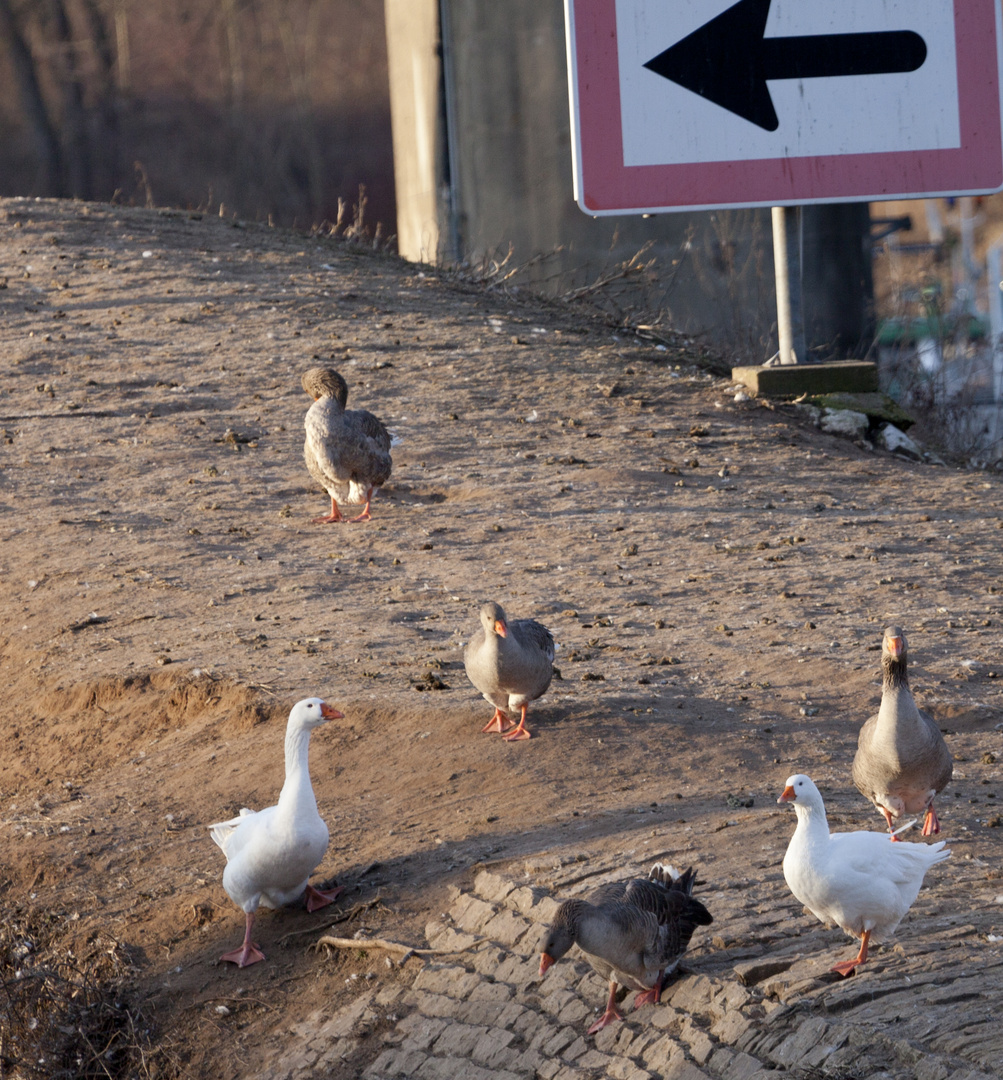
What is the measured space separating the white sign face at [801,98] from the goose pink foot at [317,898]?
8.46 ft

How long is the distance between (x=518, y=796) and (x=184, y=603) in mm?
2696

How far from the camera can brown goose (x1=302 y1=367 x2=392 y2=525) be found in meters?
7.78

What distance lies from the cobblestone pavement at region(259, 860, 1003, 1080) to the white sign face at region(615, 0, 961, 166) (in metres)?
2.31

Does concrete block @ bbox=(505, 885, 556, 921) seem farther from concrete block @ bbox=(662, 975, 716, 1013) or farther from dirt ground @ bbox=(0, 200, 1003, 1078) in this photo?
concrete block @ bbox=(662, 975, 716, 1013)

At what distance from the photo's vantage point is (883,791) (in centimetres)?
417

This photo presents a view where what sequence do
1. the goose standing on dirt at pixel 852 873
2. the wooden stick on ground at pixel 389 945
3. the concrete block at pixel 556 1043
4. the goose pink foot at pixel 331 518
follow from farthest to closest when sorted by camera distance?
the goose pink foot at pixel 331 518, the wooden stick on ground at pixel 389 945, the concrete block at pixel 556 1043, the goose standing on dirt at pixel 852 873

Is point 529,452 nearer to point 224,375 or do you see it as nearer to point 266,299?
point 224,375

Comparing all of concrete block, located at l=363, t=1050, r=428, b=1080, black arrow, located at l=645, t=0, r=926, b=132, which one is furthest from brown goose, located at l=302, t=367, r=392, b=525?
concrete block, located at l=363, t=1050, r=428, b=1080

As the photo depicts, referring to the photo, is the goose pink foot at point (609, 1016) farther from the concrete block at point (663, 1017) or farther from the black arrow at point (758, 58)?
the black arrow at point (758, 58)

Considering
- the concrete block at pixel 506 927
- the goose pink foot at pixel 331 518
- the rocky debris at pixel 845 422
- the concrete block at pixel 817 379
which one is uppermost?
the concrete block at pixel 817 379

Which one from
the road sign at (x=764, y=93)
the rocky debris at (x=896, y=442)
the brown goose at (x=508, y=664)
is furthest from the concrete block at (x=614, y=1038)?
the rocky debris at (x=896, y=442)

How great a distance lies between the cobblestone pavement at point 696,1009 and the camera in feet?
9.88

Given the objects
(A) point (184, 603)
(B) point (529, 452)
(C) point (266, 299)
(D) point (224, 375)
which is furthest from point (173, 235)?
(A) point (184, 603)

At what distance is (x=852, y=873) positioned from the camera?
11.0 ft
